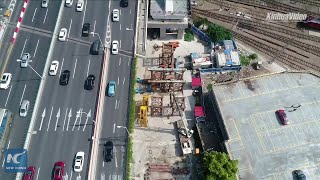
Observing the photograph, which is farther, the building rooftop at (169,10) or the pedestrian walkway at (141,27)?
the building rooftop at (169,10)

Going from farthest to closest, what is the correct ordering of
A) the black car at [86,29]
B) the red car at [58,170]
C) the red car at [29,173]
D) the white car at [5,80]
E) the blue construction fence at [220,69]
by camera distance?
1. the black car at [86,29]
2. the blue construction fence at [220,69]
3. the white car at [5,80]
4. the red car at [58,170]
5. the red car at [29,173]

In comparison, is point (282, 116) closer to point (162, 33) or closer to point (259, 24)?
point (259, 24)

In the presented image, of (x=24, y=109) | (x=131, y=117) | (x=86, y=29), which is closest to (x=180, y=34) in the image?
(x=86, y=29)

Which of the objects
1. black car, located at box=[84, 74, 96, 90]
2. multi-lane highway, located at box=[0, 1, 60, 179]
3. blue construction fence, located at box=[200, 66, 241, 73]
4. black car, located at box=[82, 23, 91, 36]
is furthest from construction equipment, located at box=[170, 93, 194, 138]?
multi-lane highway, located at box=[0, 1, 60, 179]

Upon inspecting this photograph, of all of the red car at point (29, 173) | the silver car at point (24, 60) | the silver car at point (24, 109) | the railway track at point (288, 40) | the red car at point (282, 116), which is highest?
the railway track at point (288, 40)

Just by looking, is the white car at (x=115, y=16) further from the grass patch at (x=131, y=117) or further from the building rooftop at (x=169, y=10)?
the grass patch at (x=131, y=117)

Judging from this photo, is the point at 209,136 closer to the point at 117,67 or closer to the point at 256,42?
the point at 117,67

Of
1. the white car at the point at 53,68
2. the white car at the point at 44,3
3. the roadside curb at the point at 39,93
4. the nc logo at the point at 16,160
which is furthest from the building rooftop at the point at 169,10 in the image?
the nc logo at the point at 16,160
